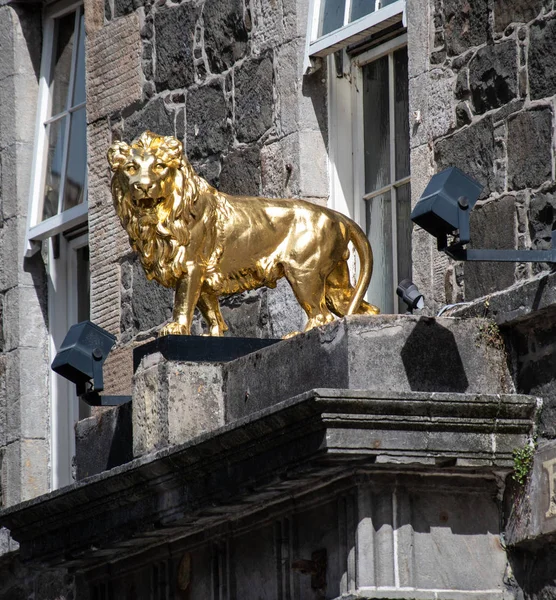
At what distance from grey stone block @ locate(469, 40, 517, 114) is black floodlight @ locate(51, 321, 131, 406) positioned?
2.10m

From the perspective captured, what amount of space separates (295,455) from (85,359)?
6.01ft

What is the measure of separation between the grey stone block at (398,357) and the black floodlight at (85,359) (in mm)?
1476

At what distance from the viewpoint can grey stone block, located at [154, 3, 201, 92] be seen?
10.9 meters

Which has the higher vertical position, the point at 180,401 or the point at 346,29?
the point at 346,29

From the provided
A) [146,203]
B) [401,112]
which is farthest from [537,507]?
[401,112]

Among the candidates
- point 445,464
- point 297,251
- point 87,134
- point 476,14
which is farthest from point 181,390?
point 87,134

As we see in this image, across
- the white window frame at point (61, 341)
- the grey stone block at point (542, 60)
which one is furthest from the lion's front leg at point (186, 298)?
the white window frame at point (61, 341)

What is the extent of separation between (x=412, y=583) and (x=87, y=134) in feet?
14.5

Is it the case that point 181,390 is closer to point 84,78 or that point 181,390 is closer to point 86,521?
point 86,521

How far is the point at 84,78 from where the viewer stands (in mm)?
12281

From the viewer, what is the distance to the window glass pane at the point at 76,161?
12.2 metres

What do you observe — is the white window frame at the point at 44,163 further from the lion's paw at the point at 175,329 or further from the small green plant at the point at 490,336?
the small green plant at the point at 490,336

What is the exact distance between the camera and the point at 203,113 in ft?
35.3

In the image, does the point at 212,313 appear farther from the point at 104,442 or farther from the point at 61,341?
the point at 61,341
